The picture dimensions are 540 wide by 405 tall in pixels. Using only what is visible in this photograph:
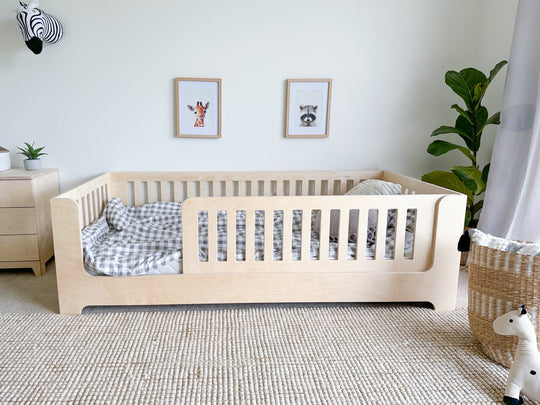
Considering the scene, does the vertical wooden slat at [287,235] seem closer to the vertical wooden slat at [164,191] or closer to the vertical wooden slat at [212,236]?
the vertical wooden slat at [212,236]

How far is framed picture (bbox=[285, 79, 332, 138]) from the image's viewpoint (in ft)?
8.80

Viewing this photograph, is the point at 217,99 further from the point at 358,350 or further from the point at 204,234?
the point at 358,350

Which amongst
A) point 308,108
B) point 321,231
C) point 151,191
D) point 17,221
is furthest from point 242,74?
point 17,221

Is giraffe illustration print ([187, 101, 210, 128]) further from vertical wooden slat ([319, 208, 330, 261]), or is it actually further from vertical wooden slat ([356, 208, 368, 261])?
vertical wooden slat ([356, 208, 368, 261])

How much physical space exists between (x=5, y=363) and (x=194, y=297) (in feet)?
2.53

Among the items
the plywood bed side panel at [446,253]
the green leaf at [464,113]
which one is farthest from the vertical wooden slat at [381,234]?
the green leaf at [464,113]

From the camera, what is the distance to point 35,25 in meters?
2.25

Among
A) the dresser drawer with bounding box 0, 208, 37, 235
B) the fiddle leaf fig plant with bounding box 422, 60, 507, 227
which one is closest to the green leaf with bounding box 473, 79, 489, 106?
the fiddle leaf fig plant with bounding box 422, 60, 507, 227

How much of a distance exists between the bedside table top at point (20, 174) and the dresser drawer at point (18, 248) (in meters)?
0.35

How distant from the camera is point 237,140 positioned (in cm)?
272

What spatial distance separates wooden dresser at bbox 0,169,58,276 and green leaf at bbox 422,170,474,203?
8.07ft

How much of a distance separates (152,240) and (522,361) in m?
1.76

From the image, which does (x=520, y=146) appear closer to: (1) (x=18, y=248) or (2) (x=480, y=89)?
(2) (x=480, y=89)

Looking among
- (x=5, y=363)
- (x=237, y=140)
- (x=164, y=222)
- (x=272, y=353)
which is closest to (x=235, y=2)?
(x=237, y=140)
